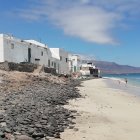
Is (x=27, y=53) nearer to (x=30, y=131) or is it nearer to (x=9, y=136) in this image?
(x=30, y=131)

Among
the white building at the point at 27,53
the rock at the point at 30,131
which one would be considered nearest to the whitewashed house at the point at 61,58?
the white building at the point at 27,53

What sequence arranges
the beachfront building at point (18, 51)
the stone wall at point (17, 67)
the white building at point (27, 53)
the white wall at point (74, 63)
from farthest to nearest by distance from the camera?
1. the white wall at point (74, 63)
2. the white building at point (27, 53)
3. the beachfront building at point (18, 51)
4. the stone wall at point (17, 67)

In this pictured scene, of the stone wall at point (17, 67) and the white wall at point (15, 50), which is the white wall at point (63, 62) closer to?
the white wall at point (15, 50)

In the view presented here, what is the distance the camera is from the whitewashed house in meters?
84.8

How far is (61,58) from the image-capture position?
8681 cm

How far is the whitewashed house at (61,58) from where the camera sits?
8481cm

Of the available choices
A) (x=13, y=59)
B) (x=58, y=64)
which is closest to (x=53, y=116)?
(x=13, y=59)

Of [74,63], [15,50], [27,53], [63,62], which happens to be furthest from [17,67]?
[74,63]

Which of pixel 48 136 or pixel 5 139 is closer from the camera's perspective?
pixel 5 139

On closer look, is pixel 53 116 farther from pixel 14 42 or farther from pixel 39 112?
pixel 14 42

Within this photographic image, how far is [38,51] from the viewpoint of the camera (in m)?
69.0

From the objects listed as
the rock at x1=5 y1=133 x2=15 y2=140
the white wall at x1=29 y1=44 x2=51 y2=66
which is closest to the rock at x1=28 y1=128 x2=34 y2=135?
the rock at x1=5 y1=133 x2=15 y2=140

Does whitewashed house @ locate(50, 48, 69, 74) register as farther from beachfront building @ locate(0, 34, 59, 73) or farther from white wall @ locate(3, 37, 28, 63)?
white wall @ locate(3, 37, 28, 63)

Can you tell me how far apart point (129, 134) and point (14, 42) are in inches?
1709
